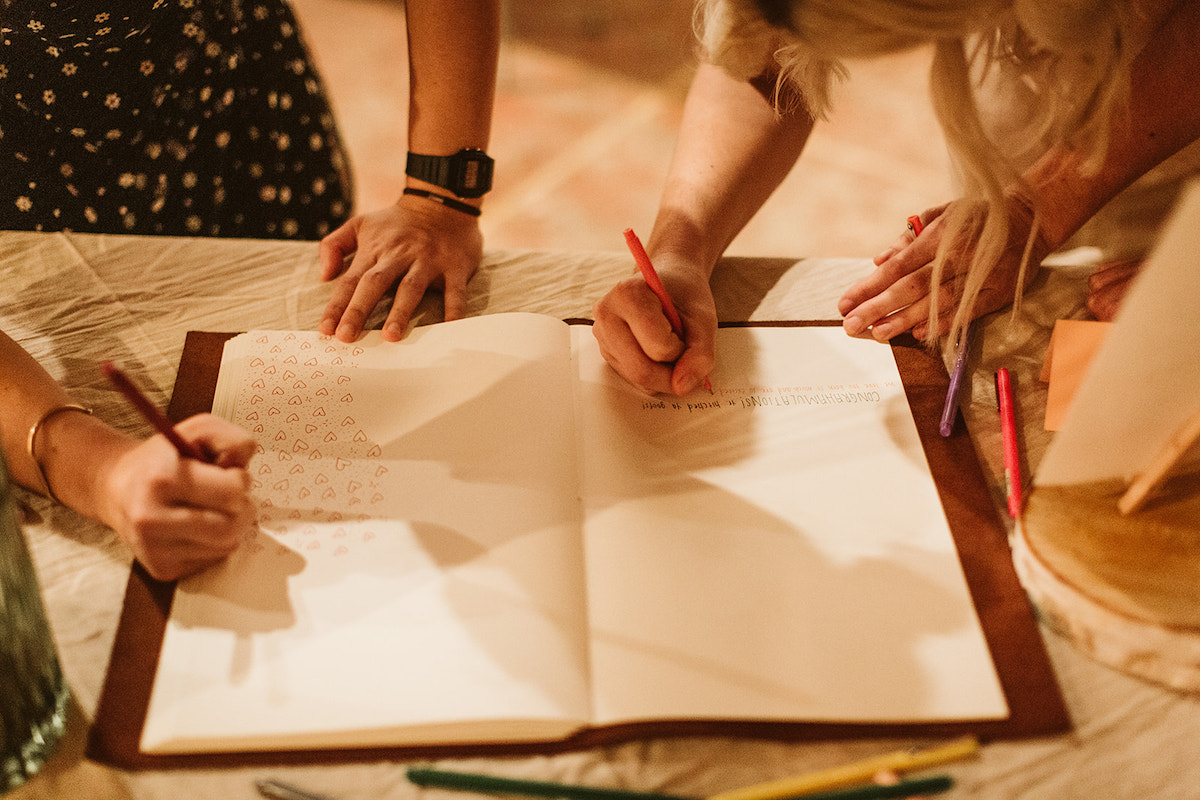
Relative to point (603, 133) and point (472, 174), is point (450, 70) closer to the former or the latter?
point (472, 174)

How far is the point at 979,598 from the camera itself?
51 centimetres

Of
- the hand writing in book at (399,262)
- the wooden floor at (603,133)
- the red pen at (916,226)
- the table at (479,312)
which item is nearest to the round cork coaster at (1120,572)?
the table at (479,312)

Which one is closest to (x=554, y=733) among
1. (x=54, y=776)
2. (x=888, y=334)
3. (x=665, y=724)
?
(x=665, y=724)

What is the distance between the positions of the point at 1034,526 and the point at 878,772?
185 millimetres

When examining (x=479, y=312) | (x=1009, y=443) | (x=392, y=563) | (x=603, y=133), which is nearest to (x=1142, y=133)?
(x=1009, y=443)

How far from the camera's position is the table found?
1.43 feet

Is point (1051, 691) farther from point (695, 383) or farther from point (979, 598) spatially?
point (695, 383)

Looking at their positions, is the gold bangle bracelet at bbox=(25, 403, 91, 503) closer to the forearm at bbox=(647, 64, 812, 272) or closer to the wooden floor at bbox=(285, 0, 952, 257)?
the forearm at bbox=(647, 64, 812, 272)

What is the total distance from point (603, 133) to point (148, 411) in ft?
6.34

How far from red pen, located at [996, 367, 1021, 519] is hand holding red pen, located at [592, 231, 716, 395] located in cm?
22

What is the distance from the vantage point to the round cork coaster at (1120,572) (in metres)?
0.46

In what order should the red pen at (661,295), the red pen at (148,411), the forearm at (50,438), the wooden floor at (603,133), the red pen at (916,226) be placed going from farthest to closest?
the wooden floor at (603,133), the red pen at (916,226), the red pen at (661,295), the forearm at (50,438), the red pen at (148,411)

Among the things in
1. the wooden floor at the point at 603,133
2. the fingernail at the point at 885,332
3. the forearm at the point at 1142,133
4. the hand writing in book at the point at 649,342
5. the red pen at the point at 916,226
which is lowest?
the wooden floor at the point at 603,133

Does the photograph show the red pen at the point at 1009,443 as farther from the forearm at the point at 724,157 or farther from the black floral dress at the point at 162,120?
the black floral dress at the point at 162,120
